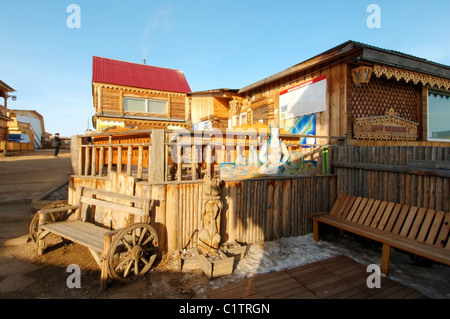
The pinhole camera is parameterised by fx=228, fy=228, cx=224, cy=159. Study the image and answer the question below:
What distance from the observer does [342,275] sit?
13.8ft

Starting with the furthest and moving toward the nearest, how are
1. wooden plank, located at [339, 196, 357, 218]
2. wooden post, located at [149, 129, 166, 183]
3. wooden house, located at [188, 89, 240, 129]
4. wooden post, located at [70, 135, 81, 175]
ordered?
wooden house, located at [188, 89, 240, 129]
wooden post, located at [70, 135, 81, 175]
wooden plank, located at [339, 196, 357, 218]
wooden post, located at [149, 129, 166, 183]

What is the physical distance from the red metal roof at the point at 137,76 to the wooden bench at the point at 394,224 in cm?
2030

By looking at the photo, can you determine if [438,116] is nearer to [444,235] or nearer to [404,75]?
[404,75]

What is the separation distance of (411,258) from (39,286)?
721 cm

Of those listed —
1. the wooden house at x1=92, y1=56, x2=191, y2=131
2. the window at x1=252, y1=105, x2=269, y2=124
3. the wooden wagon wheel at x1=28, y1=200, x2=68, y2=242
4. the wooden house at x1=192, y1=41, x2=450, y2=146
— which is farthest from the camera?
the wooden house at x1=92, y1=56, x2=191, y2=131

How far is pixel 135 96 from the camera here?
20.9 metres

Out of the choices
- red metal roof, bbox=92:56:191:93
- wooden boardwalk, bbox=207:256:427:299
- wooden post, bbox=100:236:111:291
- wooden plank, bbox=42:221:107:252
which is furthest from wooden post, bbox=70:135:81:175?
red metal roof, bbox=92:56:191:93

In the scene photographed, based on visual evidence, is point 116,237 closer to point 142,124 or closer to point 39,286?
point 39,286

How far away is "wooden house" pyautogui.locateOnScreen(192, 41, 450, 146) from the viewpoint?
22.2ft

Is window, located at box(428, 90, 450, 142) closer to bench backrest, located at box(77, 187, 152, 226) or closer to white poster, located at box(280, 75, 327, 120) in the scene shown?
white poster, located at box(280, 75, 327, 120)

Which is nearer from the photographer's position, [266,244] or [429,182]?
[429,182]

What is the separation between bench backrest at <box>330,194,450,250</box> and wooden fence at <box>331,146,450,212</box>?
23cm
